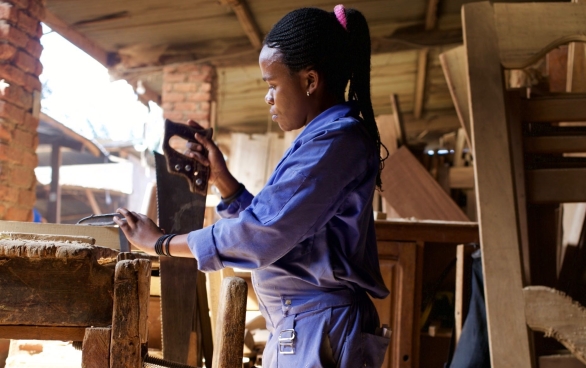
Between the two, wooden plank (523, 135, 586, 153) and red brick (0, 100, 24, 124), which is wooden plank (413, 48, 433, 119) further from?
red brick (0, 100, 24, 124)

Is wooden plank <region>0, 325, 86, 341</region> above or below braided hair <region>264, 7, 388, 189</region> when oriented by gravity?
below

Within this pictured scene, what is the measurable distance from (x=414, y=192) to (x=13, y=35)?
123 inches

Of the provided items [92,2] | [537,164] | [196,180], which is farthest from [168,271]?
[92,2]

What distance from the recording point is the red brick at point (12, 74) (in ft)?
11.0

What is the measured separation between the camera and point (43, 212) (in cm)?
1104

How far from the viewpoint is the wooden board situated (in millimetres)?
1751

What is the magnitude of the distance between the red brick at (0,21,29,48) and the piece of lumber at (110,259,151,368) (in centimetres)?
289

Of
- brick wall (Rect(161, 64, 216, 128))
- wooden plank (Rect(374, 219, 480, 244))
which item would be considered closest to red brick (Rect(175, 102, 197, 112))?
brick wall (Rect(161, 64, 216, 128))

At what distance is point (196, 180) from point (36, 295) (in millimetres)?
727

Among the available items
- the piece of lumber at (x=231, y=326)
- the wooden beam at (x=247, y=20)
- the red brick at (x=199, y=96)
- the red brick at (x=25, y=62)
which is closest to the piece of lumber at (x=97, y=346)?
the piece of lumber at (x=231, y=326)

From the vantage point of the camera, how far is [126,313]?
3.67ft

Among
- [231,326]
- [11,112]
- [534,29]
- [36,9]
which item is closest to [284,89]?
[231,326]

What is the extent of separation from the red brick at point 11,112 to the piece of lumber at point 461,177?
350 centimetres

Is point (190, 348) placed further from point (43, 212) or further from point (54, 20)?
point (43, 212)
